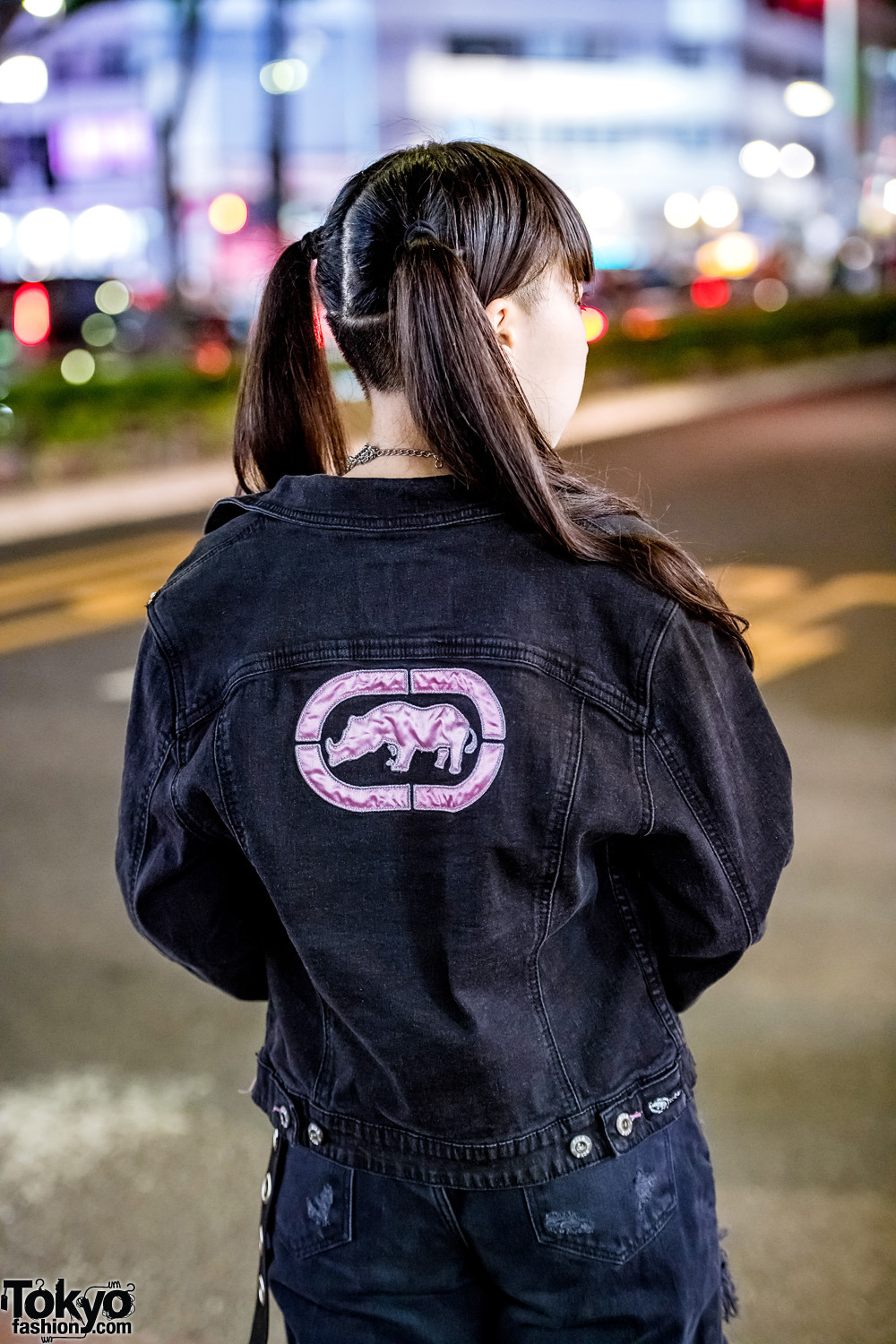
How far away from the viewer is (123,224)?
177 ft

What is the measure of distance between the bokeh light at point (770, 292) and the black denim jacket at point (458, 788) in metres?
29.9

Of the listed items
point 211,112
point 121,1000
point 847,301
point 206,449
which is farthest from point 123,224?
point 121,1000

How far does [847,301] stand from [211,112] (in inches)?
1373

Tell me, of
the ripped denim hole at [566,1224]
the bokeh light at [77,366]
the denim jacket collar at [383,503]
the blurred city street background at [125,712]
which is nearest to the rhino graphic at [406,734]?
the denim jacket collar at [383,503]

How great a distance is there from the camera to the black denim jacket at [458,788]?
133 cm

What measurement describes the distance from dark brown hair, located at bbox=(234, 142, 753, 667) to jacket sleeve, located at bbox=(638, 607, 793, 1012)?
0.05 meters

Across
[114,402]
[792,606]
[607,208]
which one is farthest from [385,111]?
[792,606]

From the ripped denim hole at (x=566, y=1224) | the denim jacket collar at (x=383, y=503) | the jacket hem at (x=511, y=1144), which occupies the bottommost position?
the ripped denim hole at (x=566, y=1224)

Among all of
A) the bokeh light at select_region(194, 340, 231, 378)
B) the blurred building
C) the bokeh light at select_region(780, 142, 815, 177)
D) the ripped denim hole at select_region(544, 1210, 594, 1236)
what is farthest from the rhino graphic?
the bokeh light at select_region(780, 142, 815, 177)

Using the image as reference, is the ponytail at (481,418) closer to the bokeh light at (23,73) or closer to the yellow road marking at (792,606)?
the yellow road marking at (792,606)

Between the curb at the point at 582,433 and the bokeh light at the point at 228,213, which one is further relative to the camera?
the bokeh light at the point at 228,213

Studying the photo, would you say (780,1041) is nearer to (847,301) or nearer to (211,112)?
(847,301)

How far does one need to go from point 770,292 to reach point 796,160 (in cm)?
4033

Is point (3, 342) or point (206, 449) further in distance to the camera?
point (3, 342)
